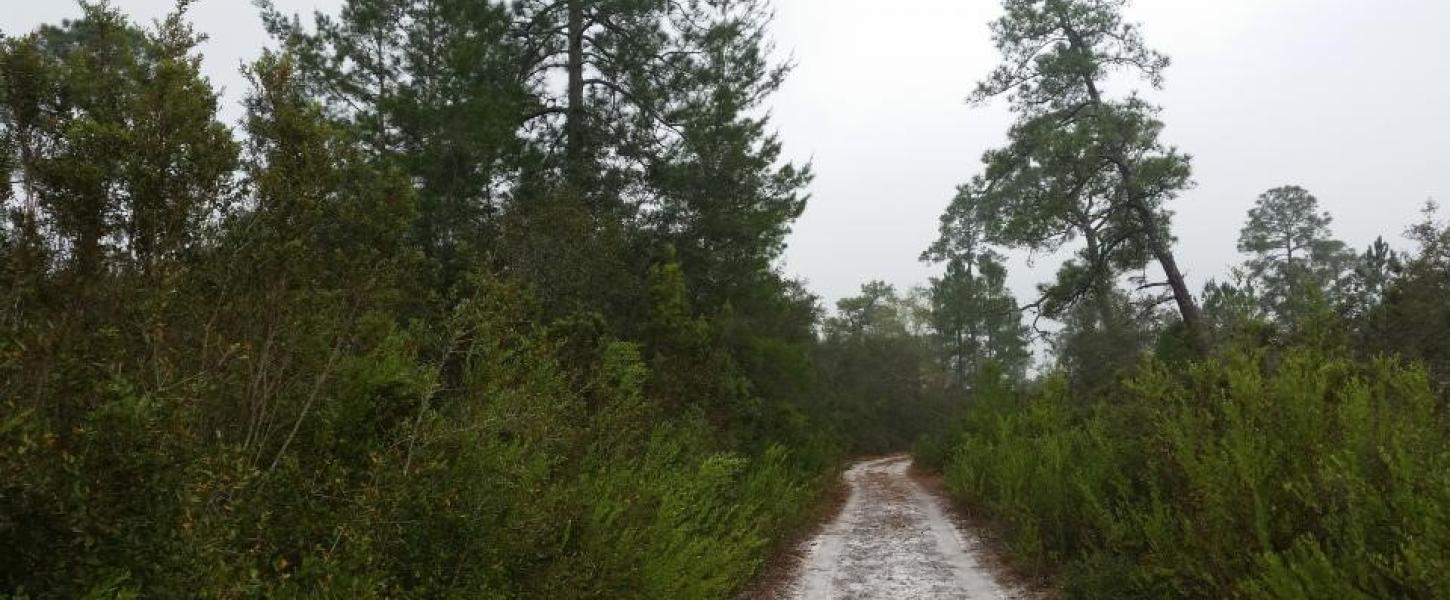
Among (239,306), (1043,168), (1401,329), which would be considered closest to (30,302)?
(239,306)

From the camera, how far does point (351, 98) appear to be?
12828 millimetres

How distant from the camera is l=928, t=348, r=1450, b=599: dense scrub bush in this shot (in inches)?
Result: 139

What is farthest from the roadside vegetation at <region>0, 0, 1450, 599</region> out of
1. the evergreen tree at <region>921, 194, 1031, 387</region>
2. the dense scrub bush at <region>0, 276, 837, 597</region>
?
the evergreen tree at <region>921, 194, 1031, 387</region>

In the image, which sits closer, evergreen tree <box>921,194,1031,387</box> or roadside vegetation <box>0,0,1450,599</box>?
roadside vegetation <box>0,0,1450,599</box>

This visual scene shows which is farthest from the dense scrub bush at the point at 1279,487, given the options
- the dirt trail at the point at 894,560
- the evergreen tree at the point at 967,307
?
A: the evergreen tree at the point at 967,307

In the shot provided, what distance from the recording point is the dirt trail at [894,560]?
7.59m

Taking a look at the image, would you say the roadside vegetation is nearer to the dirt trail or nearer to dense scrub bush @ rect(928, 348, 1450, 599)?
dense scrub bush @ rect(928, 348, 1450, 599)

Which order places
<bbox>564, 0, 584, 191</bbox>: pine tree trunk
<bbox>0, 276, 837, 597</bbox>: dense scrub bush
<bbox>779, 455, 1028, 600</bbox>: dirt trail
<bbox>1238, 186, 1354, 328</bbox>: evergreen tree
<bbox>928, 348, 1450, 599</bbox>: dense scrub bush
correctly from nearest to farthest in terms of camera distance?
<bbox>0, 276, 837, 597</bbox>: dense scrub bush, <bbox>928, 348, 1450, 599</bbox>: dense scrub bush, <bbox>779, 455, 1028, 600</bbox>: dirt trail, <bbox>564, 0, 584, 191</bbox>: pine tree trunk, <bbox>1238, 186, 1354, 328</bbox>: evergreen tree

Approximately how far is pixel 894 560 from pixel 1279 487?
211 inches

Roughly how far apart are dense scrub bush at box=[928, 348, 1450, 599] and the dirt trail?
1.14 metres

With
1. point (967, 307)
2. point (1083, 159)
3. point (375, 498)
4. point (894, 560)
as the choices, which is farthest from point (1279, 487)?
point (967, 307)

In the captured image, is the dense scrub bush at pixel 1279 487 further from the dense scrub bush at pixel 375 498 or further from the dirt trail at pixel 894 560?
the dense scrub bush at pixel 375 498

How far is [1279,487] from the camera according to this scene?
4.47 meters

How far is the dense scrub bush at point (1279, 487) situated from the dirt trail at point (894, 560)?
3.74 ft
